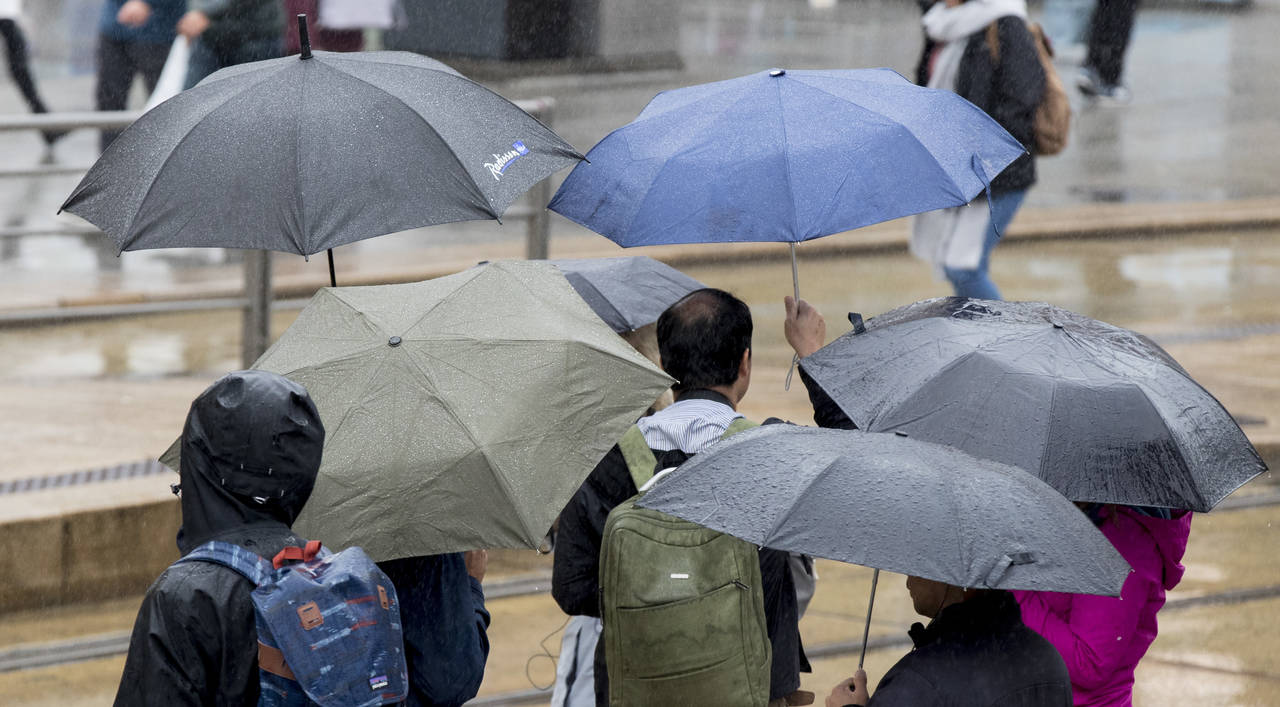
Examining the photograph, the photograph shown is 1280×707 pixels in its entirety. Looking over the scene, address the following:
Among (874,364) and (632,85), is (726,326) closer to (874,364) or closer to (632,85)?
(874,364)

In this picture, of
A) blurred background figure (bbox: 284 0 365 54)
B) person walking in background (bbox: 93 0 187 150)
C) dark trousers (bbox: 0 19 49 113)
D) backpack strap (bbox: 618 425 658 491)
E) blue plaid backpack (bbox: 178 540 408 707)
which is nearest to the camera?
blue plaid backpack (bbox: 178 540 408 707)

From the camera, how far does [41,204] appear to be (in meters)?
11.7

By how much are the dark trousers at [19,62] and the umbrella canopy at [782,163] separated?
389 inches

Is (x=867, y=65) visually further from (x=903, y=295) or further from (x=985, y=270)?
(x=985, y=270)

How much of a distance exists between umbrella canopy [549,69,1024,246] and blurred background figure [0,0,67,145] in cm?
989

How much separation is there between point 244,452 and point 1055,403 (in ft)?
5.18

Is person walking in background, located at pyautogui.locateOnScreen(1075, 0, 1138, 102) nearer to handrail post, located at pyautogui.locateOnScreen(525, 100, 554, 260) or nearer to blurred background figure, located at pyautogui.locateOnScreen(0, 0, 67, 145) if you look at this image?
blurred background figure, located at pyautogui.locateOnScreen(0, 0, 67, 145)

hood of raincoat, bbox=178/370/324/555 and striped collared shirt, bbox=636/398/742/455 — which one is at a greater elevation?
hood of raincoat, bbox=178/370/324/555

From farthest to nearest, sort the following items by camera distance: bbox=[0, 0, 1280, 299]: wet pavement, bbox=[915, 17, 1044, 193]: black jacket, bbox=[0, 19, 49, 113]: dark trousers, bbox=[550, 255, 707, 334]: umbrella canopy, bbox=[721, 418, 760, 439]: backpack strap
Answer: bbox=[0, 19, 49, 113]: dark trousers → bbox=[0, 0, 1280, 299]: wet pavement → bbox=[915, 17, 1044, 193]: black jacket → bbox=[550, 255, 707, 334]: umbrella canopy → bbox=[721, 418, 760, 439]: backpack strap

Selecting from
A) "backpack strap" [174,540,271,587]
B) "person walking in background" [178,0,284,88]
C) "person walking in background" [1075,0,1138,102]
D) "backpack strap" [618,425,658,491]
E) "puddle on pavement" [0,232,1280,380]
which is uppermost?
"backpack strap" [174,540,271,587]

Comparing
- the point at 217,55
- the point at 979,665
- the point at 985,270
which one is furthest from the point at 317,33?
the point at 979,665

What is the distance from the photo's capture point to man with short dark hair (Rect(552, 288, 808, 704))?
362 centimetres

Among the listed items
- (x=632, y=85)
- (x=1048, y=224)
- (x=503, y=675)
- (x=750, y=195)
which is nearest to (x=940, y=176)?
(x=750, y=195)

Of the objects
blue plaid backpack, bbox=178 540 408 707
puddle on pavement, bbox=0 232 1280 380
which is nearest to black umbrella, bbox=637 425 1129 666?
blue plaid backpack, bbox=178 540 408 707
